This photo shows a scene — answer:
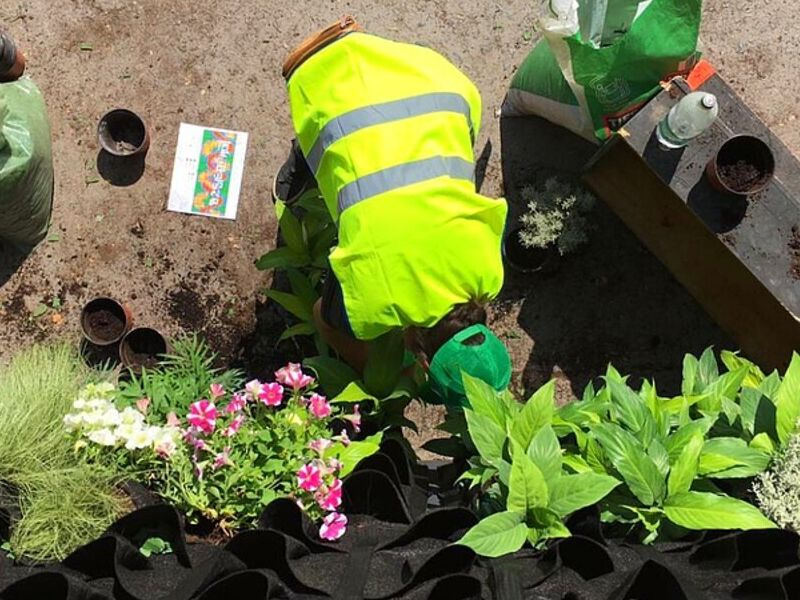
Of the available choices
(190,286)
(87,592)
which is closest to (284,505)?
(87,592)

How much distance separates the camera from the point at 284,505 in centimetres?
162

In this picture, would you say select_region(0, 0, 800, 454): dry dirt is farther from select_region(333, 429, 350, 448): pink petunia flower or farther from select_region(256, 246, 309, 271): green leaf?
select_region(333, 429, 350, 448): pink petunia flower

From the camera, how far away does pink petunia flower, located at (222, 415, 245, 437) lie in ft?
5.75

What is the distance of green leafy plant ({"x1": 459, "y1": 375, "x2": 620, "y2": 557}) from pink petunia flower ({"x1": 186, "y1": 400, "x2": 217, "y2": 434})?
1.93 feet

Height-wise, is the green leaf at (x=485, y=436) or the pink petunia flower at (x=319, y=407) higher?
the green leaf at (x=485, y=436)

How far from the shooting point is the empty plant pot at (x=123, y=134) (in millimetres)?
2670

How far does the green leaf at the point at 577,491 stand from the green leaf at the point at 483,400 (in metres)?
0.22

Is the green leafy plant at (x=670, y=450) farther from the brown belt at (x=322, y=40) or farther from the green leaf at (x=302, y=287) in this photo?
the brown belt at (x=322, y=40)

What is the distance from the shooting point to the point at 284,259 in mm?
2410

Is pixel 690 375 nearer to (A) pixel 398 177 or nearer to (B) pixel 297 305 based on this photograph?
(A) pixel 398 177

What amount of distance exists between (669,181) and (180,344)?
63.8 inches

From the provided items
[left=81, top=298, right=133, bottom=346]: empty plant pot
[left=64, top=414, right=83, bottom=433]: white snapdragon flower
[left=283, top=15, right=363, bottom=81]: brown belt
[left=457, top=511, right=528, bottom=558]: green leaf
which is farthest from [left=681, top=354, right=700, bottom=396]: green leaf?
[left=81, top=298, right=133, bottom=346]: empty plant pot

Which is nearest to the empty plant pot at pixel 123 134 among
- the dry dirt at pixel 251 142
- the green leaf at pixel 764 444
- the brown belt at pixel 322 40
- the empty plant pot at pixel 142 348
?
the dry dirt at pixel 251 142

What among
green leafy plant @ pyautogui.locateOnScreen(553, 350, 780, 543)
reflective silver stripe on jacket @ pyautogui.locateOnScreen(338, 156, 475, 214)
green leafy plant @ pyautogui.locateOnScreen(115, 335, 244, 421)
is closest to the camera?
green leafy plant @ pyautogui.locateOnScreen(553, 350, 780, 543)
